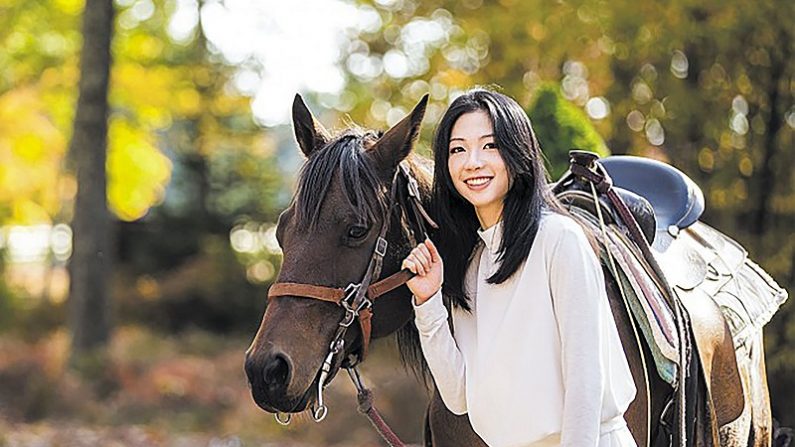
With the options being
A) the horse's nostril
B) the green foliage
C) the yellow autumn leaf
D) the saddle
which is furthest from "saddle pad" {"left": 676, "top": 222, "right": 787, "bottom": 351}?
the yellow autumn leaf

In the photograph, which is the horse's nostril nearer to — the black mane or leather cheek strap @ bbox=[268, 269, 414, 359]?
leather cheek strap @ bbox=[268, 269, 414, 359]

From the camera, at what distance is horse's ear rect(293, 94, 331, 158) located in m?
2.79

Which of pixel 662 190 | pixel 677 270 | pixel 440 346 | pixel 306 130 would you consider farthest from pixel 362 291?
pixel 662 190

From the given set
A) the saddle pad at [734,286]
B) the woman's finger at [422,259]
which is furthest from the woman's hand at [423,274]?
the saddle pad at [734,286]

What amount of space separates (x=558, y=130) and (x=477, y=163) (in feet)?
8.03

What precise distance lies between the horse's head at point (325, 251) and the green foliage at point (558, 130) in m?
2.22

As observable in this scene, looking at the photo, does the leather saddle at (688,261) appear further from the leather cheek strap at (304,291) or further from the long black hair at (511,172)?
the leather cheek strap at (304,291)

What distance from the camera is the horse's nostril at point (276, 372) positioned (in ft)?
8.02

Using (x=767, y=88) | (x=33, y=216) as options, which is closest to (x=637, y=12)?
(x=767, y=88)

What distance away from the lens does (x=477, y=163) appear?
2.55 m

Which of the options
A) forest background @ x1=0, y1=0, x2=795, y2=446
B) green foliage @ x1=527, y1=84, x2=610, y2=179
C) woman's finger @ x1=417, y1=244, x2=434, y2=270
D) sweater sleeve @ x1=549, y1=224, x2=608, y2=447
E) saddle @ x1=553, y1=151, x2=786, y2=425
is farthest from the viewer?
forest background @ x1=0, y1=0, x2=795, y2=446

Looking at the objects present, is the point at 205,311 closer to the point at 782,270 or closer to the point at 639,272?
the point at 782,270

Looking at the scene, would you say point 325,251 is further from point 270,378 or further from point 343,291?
point 270,378

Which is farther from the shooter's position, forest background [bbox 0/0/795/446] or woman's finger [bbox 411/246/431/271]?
forest background [bbox 0/0/795/446]
